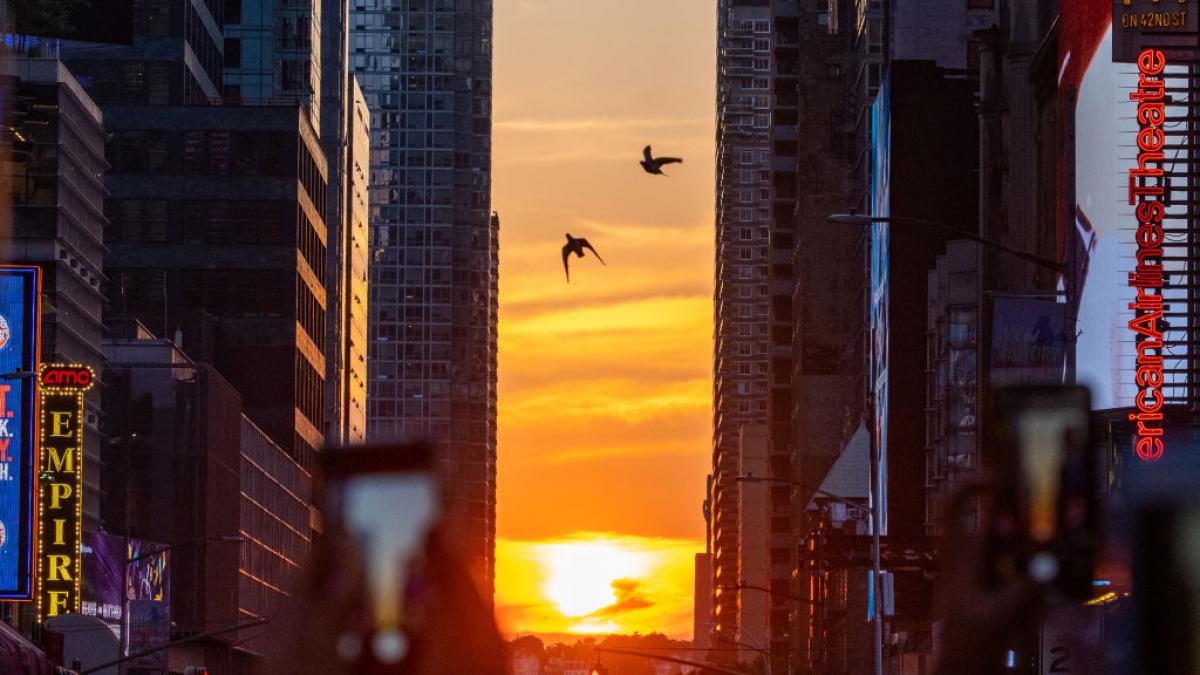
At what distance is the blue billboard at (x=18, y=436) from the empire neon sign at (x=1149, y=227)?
3967cm

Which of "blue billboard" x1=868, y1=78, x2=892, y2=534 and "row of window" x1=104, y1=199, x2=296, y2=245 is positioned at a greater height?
"row of window" x1=104, y1=199, x2=296, y2=245

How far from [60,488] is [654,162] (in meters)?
62.9

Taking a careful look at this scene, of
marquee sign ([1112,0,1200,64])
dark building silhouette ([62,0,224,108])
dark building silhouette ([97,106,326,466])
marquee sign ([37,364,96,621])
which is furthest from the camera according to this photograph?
dark building silhouette ([97,106,326,466])

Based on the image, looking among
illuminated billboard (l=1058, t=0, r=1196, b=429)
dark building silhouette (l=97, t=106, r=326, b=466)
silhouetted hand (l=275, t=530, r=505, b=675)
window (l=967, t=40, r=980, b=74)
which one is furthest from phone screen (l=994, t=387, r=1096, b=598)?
dark building silhouette (l=97, t=106, r=326, b=466)

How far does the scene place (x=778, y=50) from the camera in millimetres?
199875

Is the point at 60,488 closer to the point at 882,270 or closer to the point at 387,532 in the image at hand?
the point at 882,270

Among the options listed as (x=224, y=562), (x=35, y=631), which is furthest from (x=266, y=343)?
(x=35, y=631)

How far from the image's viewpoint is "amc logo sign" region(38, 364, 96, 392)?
8106cm

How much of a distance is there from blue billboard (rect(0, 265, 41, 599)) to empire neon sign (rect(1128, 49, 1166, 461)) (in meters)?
39.7

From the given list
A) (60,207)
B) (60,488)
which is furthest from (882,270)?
(60,488)

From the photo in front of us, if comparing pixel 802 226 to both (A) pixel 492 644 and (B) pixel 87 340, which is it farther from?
(A) pixel 492 644

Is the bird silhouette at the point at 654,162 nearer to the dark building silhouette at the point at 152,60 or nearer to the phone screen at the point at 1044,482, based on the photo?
the phone screen at the point at 1044,482

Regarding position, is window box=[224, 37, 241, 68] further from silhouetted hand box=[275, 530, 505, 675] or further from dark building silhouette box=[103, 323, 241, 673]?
silhouetted hand box=[275, 530, 505, 675]

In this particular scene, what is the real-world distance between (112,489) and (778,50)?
88.9m
